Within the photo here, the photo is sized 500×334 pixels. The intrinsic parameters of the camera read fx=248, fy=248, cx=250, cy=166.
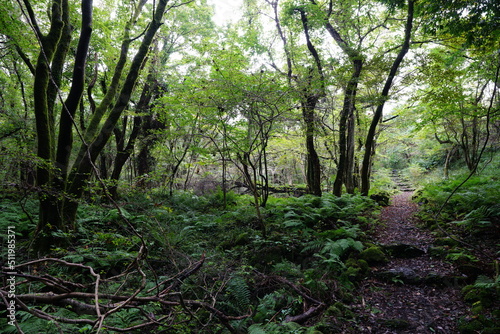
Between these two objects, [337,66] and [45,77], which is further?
[337,66]

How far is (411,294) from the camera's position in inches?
159

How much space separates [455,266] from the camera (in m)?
4.44

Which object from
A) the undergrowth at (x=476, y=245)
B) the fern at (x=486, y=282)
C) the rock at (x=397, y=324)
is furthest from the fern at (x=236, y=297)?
the fern at (x=486, y=282)

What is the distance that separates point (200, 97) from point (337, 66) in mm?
5276

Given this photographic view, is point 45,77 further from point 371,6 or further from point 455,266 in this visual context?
point 371,6

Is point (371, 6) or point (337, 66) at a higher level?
point (371, 6)

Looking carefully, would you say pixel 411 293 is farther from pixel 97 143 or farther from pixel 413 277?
pixel 97 143

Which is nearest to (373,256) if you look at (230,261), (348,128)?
(230,261)

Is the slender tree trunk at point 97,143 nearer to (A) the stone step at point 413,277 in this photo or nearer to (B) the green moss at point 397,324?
(B) the green moss at point 397,324

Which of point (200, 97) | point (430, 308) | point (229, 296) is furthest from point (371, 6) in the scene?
point (229, 296)

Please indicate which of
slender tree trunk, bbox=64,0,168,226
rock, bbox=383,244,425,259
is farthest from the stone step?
slender tree trunk, bbox=64,0,168,226

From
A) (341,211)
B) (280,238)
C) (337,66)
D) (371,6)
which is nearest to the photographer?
(280,238)

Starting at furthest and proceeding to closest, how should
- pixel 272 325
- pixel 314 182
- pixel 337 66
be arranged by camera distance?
pixel 314 182 → pixel 337 66 → pixel 272 325

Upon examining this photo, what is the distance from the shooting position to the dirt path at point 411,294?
334cm
